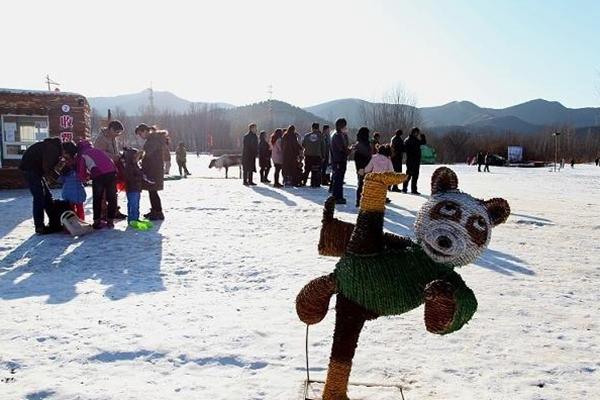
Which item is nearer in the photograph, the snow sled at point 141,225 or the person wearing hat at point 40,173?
the person wearing hat at point 40,173

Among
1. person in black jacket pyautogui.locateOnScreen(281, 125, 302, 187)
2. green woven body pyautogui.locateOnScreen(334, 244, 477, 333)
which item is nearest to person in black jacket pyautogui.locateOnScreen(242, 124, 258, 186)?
person in black jacket pyautogui.locateOnScreen(281, 125, 302, 187)

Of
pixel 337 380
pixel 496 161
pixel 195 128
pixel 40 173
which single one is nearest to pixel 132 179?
pixel 40 173

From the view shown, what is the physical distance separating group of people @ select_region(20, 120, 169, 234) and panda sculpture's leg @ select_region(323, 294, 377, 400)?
6412 millimetres

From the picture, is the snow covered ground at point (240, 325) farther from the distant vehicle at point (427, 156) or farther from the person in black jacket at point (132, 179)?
the distant vehicle at point (427, 156)

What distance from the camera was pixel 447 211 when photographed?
2.26 m

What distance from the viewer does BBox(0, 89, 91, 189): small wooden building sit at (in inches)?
572

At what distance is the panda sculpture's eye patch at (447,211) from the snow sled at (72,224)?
669 centimetres

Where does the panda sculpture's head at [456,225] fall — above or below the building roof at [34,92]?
below

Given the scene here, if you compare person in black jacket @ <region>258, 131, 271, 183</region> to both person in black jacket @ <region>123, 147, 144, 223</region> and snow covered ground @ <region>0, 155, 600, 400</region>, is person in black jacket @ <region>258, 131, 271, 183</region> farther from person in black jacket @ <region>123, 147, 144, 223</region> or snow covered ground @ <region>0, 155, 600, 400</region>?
snow covered ground @ <region>0, 155, 600, 400</region>

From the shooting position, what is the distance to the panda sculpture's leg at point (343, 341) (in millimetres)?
2490

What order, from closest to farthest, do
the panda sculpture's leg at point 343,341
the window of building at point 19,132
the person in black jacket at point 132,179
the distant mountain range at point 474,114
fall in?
1. the panda sculpture's leg at point 343,341
2. the person in black jacket at point 132,179
3. the window of building at point 19,132
4. the distant mountain range at point 474,114

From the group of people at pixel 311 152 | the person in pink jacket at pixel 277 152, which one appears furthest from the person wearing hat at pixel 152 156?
the person in pink jacket at pixel 277 152

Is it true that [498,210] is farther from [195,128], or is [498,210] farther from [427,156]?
[195,128]

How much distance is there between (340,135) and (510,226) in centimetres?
390
